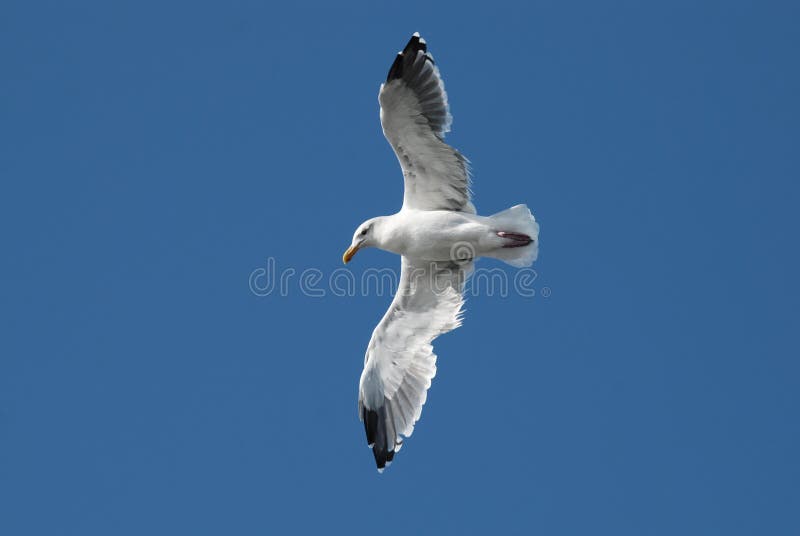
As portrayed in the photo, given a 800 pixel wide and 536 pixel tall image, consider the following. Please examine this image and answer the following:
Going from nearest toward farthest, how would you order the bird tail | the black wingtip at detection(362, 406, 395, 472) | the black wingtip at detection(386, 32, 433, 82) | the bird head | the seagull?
1. the black wingtip at detection(386, 32, 433, 82)
2. the seagull
3. the bird tail
4. the bird head
5. the black wingtip at detection(362, 406, 395, 472)

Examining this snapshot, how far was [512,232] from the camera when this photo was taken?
10.1m

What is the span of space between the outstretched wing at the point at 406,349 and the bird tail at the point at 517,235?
559mm

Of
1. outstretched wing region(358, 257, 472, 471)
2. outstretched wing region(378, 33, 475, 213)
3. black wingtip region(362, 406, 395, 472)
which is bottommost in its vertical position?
black wingtip region(362, 406, 395, 472)

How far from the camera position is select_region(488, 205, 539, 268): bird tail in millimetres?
10133

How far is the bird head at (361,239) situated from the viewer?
10.5 meters

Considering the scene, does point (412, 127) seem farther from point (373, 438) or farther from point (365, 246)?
point (373, 438)

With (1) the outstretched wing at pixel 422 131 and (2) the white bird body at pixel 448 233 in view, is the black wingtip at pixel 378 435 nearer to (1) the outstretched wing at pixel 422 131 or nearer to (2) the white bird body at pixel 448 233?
(2) the white bird body at pixel 448 233

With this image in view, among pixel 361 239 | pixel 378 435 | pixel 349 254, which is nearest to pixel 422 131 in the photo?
pixel 361 239

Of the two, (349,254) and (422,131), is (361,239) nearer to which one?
(349,254)

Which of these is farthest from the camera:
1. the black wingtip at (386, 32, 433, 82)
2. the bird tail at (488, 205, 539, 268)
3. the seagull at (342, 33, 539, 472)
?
the bird tail at (488, 205, 539, 268)

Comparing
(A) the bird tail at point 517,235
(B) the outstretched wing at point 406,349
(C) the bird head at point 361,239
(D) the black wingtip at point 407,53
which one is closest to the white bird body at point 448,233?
(A) the bird tail at point 517,235

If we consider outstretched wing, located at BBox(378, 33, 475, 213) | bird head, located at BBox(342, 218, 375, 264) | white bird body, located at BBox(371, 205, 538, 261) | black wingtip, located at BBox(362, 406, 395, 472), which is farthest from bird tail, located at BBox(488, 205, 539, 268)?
black wingtip, located at BBox(362, 406, 395, 472)

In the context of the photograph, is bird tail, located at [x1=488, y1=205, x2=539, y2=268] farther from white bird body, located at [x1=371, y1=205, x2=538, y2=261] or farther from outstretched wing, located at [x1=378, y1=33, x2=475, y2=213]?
outstretched wing, located at [x1=378, y1=33, x2=475, y2=213]

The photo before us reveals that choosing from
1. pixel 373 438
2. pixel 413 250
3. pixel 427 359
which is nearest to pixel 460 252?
pixel 413 250
